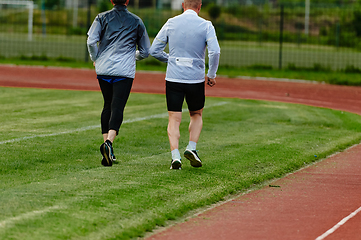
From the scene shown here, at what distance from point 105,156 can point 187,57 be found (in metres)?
1.53

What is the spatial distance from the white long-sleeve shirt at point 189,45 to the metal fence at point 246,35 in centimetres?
1740

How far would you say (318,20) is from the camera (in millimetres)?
53969

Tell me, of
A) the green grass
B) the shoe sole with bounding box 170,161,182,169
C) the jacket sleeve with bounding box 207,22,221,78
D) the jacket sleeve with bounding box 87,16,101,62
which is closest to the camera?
the green grass

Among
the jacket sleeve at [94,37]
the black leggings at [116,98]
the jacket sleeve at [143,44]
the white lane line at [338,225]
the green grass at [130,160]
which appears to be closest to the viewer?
the white lane line at [338,225]

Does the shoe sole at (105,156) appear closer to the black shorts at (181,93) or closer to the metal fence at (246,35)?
the black shorts at (181,93)

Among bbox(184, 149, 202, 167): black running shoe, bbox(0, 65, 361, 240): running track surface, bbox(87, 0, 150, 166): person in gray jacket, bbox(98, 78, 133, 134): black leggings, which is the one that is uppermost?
bbox(87, 0, 150, 166): person in gray jacket

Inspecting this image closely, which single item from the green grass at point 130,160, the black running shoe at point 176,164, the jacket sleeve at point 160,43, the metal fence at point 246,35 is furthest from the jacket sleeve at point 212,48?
the metal fence at point 246,35

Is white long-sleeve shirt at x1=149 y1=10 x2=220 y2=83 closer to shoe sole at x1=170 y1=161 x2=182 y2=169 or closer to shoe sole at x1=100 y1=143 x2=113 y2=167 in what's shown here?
shoe sole at x1=170 y1=161 x2=182 y2=169

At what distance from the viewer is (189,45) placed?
687 centimetres

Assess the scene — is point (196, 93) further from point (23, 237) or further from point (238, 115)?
point (238, 115)

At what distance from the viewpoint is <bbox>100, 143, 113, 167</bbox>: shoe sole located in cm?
689

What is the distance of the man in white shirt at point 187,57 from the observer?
6.88m

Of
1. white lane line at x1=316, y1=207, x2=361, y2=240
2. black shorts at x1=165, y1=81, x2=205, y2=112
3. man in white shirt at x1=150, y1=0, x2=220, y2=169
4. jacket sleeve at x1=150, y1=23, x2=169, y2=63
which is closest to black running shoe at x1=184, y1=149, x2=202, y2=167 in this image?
man in white shirt at x1=150, y1=0, x2=220, y2=169

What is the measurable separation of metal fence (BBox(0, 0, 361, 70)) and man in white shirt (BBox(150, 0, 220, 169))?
684 inches
